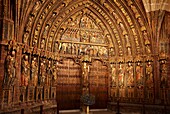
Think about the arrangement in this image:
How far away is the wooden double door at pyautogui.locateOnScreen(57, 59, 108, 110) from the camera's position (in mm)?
12453

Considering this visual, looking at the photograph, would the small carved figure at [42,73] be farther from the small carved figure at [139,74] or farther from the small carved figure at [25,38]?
the small carved figure at [139,74]

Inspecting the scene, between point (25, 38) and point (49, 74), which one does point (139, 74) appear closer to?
point (49, 74)

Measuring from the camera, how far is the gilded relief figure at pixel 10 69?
845 cm

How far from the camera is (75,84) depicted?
12828 mm

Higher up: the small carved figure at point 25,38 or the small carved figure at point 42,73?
the small carved figure at point 25,38

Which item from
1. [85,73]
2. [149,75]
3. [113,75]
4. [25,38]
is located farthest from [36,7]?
[149,75]

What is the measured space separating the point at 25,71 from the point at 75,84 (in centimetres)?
396

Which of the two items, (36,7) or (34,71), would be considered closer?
(34,71)

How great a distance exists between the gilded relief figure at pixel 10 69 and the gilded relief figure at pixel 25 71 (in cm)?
78

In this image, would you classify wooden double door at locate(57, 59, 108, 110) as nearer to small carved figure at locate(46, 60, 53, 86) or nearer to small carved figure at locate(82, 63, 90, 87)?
small carved figure at locate(82, 63, 90, 87)

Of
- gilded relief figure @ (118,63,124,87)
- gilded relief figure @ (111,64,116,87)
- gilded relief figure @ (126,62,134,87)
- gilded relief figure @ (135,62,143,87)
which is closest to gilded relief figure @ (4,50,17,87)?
gilded relief figure @ (111,64,116,87)

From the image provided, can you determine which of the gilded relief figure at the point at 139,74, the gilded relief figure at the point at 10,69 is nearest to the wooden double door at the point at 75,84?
the gilded relief figure at the point at 139,74

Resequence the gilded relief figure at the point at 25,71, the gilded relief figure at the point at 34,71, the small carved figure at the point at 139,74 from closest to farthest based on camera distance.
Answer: the gilded relief figure at the point at 25,71
the gilded relief figure at the point at 34,71
the small carved figure at the point at 139,74

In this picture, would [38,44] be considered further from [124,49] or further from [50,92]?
[124,49]
